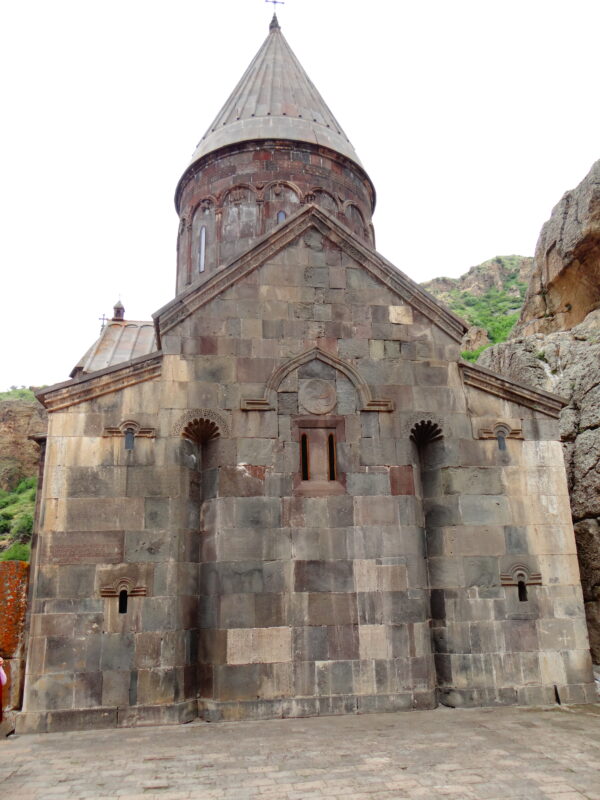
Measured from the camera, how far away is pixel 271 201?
13.4m

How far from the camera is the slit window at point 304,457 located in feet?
26.9

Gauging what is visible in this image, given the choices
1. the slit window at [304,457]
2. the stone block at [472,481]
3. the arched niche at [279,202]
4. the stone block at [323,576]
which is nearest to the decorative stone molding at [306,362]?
the slit window at [304,457]

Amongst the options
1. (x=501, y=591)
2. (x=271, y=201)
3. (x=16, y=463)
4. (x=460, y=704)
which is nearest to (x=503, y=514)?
(x=501, y=591)

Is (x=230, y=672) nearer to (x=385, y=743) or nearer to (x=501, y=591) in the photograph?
(x=385, y=743)

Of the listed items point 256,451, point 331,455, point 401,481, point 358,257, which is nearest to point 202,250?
point 358,257

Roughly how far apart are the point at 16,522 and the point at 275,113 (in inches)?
794

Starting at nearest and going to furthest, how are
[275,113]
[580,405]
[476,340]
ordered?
[580,405] < [275,113] < [476,340]

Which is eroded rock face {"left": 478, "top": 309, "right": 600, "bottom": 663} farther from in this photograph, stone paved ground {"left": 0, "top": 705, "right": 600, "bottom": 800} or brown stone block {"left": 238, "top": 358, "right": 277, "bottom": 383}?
brown stone block {"left": 238, "top": 358, "right": 277, "bottom": 383}

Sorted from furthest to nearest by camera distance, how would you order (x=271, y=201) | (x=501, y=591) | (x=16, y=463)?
(x=16, y=463) → (x=271, y=201) → (x=501, y=591)

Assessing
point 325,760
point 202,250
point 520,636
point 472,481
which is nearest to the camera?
point 325,760

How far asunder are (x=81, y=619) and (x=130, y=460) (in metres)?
1.85

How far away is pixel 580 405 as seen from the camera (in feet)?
36.1

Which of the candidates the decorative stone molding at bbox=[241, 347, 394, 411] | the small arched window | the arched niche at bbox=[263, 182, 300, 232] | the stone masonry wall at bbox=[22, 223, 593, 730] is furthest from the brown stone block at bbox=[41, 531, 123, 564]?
the arched niche at bbox=[263, 182, 300, 232]

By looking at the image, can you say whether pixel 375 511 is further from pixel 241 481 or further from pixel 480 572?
pixel 241 481
